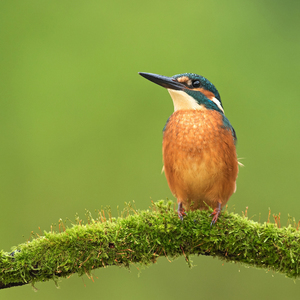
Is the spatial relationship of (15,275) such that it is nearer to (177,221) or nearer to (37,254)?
(37,254)

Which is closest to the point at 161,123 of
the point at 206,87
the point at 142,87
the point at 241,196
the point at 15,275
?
the point at 142,87

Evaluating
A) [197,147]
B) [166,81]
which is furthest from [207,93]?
[197,147]

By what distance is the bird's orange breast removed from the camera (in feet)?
10.5

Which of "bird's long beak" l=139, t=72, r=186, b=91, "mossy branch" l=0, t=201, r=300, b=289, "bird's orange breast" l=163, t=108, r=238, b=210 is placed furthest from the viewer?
"bird's long beak" l=139, t=72, r=186, b=91

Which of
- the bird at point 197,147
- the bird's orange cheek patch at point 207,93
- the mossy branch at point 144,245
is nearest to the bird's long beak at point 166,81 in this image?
the bird at point 197,147

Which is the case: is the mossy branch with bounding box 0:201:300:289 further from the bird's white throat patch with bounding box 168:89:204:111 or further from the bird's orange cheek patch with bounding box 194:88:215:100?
the bird's orange cheek patch with bounding box 194:88:215:100

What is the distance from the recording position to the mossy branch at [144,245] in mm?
2635

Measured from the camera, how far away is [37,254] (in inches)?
104

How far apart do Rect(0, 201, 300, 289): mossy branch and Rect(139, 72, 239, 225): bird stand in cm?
24

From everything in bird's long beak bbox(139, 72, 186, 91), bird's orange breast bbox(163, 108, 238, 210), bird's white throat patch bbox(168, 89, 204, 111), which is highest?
bird's long beak bbox(139, 72, 186, 91)

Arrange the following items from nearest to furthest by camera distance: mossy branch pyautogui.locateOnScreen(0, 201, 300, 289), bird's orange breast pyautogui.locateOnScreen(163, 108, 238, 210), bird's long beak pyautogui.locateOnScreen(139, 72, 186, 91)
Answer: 1. mossy branch pyautogui.locateOnScreen(0, 201, 300, 289)
2. bird's orange breast pyautogui.locateOnScreen(163, 108, 238, 210)
3. bird's long beak pyautogui.locateOnScreen(139, 72, 186, 91)

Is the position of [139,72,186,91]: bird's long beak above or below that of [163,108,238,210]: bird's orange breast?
above

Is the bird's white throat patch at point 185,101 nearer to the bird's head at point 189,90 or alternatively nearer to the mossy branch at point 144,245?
the bird's head at point 189,90

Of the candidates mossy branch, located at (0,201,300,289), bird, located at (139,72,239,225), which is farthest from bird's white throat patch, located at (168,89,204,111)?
mossy branch, located at (0,201,300,289)
